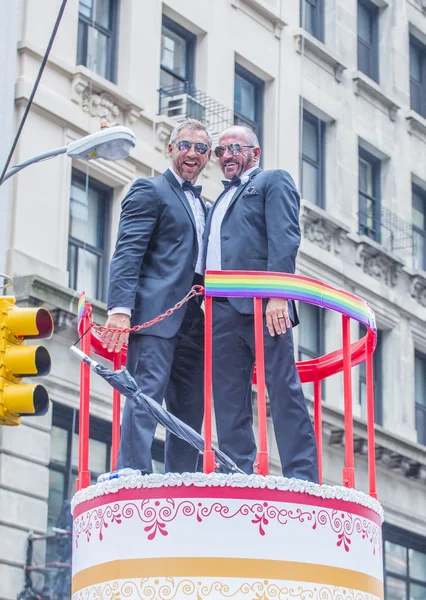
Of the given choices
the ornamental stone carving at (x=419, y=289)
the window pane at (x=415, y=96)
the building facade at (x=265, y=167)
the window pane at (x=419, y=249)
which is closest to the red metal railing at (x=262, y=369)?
the building facade at (x=265, y=167)

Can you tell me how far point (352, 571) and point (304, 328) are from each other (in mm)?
17595

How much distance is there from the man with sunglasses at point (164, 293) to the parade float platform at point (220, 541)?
505 millimetres

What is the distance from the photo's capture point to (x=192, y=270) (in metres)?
9.25

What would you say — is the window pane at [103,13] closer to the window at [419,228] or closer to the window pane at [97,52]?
the window pane at [97,52]

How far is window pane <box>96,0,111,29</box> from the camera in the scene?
75.8 ft

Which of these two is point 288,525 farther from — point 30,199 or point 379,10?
point 379,10

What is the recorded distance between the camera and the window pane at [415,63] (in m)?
32.3

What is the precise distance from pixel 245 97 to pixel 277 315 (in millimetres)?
17906

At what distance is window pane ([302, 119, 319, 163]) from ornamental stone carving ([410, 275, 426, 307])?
11.4 ft

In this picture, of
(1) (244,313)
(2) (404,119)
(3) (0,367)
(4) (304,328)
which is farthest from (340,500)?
(2) (404,119)

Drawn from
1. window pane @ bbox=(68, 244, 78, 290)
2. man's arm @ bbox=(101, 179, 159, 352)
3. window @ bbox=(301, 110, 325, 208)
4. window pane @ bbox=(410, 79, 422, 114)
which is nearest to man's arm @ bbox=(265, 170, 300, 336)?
man's arm @ bbox=(101, 179, 159, 352)

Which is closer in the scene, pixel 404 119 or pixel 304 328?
pixel 304 328

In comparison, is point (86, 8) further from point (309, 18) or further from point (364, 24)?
point (364, 24)

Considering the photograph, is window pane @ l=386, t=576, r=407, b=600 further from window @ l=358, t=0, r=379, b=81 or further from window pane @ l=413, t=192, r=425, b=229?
window @ l=358, t=0, r=379, b=81
